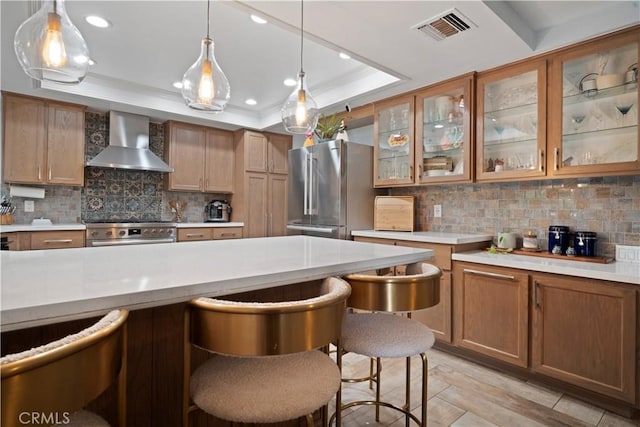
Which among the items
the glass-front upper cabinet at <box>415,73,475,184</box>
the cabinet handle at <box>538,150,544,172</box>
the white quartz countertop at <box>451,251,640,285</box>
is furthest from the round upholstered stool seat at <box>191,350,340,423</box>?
the glass-front upper cabinet at <box>415,73,475,184</box>

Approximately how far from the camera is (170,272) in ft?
3.60

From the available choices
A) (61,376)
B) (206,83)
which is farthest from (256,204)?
(61,376)

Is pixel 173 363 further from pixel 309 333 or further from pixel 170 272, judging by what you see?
pixel 309 333

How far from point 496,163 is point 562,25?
39.6 inches

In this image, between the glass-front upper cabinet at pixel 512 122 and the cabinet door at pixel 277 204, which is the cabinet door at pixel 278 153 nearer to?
the cabinet door at pixel 277 204

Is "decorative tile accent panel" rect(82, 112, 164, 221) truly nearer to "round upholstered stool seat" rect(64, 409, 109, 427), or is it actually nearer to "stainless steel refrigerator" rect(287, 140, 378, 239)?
"stainless steel refrigerator" rect(287, 140, 378, 239)

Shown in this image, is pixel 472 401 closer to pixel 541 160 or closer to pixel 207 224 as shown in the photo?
pixel 541 160

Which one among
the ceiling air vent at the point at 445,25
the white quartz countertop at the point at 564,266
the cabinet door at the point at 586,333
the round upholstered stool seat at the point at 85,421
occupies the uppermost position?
Result: the ceiling air vent at the point at 445,25

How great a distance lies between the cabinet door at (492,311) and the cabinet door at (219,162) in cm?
336

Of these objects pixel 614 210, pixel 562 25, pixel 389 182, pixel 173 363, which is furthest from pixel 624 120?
pixel 173 363

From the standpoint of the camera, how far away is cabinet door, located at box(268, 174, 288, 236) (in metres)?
4.96

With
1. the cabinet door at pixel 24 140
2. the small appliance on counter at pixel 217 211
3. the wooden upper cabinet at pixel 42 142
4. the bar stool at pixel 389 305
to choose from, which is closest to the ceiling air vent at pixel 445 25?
the bar stool at pixel 389 305

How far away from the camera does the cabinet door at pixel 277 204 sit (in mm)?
4957

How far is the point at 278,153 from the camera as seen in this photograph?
503 cm
